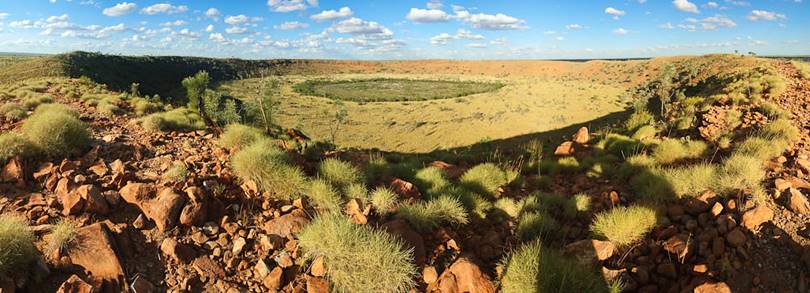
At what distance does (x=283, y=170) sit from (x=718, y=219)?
18.4ft

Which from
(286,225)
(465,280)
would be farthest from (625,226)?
(286,225)

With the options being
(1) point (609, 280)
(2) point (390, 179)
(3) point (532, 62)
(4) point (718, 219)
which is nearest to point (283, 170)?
(2) point (390, 179)

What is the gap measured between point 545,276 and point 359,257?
69.2 inches

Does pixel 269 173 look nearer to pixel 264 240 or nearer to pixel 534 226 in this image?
pixel 264 240

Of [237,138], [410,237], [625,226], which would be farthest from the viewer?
[237,138]

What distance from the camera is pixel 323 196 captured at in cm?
538

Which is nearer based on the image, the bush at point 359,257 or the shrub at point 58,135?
the bush at point 359,257

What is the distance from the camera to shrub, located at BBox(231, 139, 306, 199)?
5.55 metres

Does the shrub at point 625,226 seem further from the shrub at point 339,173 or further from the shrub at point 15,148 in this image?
the shrub at point 15,148

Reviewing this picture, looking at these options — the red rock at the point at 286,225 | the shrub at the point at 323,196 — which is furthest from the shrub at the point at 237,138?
the red rock at the point at 286,225

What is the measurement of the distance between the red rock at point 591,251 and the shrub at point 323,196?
2.90 m

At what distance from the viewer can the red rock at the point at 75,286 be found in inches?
127

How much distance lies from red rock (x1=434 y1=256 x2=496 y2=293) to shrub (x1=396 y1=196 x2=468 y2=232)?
3.40 feet

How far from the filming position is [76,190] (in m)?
4.51
